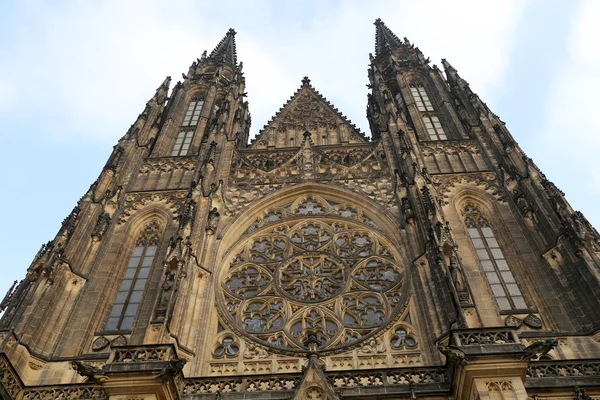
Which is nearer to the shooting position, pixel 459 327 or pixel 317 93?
pixel 459 327

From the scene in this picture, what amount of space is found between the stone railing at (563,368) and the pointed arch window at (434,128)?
35.8ft

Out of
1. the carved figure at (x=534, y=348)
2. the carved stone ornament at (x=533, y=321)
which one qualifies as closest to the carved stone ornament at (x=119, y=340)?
the carved figure at (x=534, y=348)

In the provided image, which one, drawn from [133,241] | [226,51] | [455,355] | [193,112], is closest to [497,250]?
[455,355]

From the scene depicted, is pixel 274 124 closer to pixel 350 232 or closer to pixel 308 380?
pixel 350 232

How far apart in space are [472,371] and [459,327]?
121 cm

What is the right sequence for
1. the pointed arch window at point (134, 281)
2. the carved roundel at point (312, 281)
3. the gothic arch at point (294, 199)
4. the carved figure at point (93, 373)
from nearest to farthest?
1. the carved figure at point (93, 373)
2. the carved roundel at point (312, 281)
3. the pointed arch window at point (134, 281)
4. the gothic arch at point (294, 199)

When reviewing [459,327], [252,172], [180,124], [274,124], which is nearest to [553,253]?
[459,327]

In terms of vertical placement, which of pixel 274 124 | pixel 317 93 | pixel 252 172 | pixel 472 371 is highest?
pixel 317 93

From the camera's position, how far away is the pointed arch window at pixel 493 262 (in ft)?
44.9

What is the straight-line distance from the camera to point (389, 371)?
1118 centimetres

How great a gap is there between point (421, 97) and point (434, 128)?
9.56ft

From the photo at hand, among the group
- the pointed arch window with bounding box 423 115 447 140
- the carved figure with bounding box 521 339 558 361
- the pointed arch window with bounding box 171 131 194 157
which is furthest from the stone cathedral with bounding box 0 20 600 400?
the pointed arch window with bounding box 171 131 194 157

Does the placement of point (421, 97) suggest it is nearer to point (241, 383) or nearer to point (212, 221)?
point (212, 221)

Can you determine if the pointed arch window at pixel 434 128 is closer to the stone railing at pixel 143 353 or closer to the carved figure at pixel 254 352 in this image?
the carved figure at pixel 254 352
